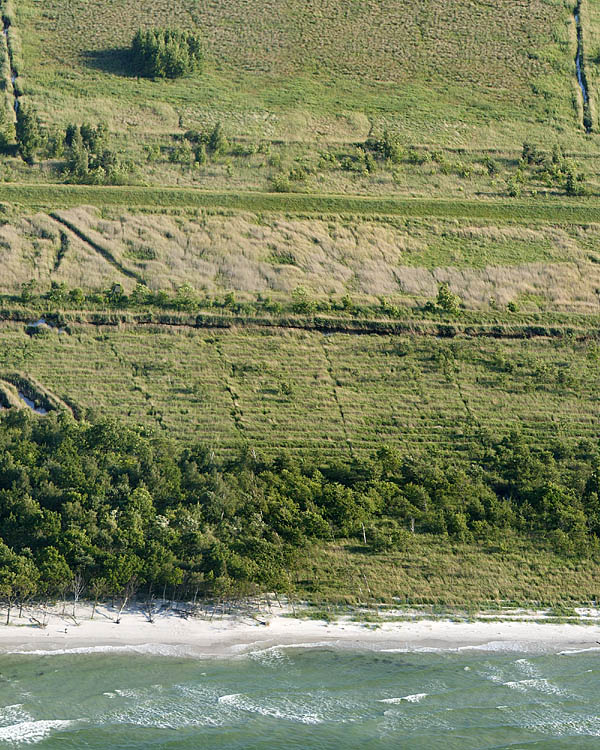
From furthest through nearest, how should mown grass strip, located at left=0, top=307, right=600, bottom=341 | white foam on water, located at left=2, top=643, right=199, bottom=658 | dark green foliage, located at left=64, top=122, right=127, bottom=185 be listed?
dark green foliage, located at left=64, top=122, right=127, bottom=185, mown grass strip, located at left=0, top=307, right=600, bottom=341, white foam on water, located at left=2, top=643, right=199, bottom=658

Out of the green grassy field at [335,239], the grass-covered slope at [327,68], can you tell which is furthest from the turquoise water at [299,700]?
→ the grass-covered slope at [327,68]

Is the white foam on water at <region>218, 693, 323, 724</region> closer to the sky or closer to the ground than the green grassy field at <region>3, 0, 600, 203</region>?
closer to the ground

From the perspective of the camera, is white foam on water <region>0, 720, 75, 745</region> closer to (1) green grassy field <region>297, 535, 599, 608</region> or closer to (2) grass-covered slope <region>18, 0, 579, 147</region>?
(1) green grassy field <region>297, 535, 599, 608</region>

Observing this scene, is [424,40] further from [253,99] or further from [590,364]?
[590,364]

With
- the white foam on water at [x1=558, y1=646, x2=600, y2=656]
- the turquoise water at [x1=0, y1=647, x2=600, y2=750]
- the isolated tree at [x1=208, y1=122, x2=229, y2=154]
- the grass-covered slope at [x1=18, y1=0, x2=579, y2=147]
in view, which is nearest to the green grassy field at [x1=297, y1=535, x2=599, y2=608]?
the white foam on water at [x1=558, y1=646, x2=600, y2=656]

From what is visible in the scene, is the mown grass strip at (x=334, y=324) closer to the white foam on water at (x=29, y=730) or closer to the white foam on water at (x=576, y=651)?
the white foam on water at (x=576, y=651)

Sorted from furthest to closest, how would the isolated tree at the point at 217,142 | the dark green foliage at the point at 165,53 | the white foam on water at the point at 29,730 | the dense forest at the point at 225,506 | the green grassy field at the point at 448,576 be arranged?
the dark green foliage at the point at 165,53, the isolated tree at the point at 217,142, the green grassy field at the point at 448,576, the dense forest at the point at 225,506, the white foam on water at the point at 29,730
